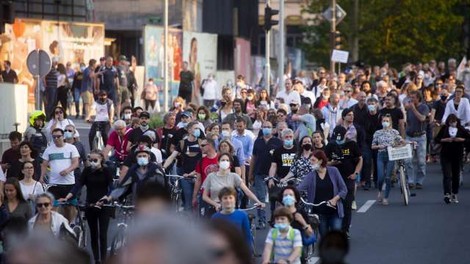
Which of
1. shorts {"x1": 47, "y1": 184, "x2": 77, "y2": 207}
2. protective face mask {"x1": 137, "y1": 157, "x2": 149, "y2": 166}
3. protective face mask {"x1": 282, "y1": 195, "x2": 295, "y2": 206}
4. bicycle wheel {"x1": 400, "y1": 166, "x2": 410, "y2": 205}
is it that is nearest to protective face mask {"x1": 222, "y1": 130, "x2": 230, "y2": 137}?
bicycle wheel {"x1": 400, "y1": 166, "x2": 410, "y2": 205}

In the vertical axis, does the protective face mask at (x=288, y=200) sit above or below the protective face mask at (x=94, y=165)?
below

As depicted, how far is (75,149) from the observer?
765 inches

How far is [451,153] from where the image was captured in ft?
80.4

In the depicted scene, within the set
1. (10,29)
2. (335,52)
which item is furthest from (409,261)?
(335,52)

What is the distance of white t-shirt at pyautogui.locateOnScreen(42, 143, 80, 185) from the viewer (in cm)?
1880

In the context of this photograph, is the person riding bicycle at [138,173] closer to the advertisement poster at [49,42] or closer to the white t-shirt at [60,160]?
the white t-shirt at [60,160]

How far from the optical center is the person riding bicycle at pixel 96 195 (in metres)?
17.2

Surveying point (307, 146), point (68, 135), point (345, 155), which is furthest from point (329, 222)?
point (68, 135)

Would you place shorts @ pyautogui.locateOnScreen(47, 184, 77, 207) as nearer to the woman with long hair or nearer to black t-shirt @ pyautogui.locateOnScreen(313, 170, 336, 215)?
black t-shirt @ pyautogui.locateOnScreen(313, 170, 336, 215)

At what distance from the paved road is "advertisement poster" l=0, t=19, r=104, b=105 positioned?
16.8 metres

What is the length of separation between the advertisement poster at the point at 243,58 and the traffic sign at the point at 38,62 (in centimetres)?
3401

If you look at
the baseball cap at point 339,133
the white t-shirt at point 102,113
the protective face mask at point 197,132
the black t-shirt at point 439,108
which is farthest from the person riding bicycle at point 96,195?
the black t-shirt at point 439,108

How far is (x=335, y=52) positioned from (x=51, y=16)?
10.7 meters

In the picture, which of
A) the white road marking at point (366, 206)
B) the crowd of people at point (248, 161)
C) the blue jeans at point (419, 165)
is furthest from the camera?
the blue jeans at point (419, 165)
